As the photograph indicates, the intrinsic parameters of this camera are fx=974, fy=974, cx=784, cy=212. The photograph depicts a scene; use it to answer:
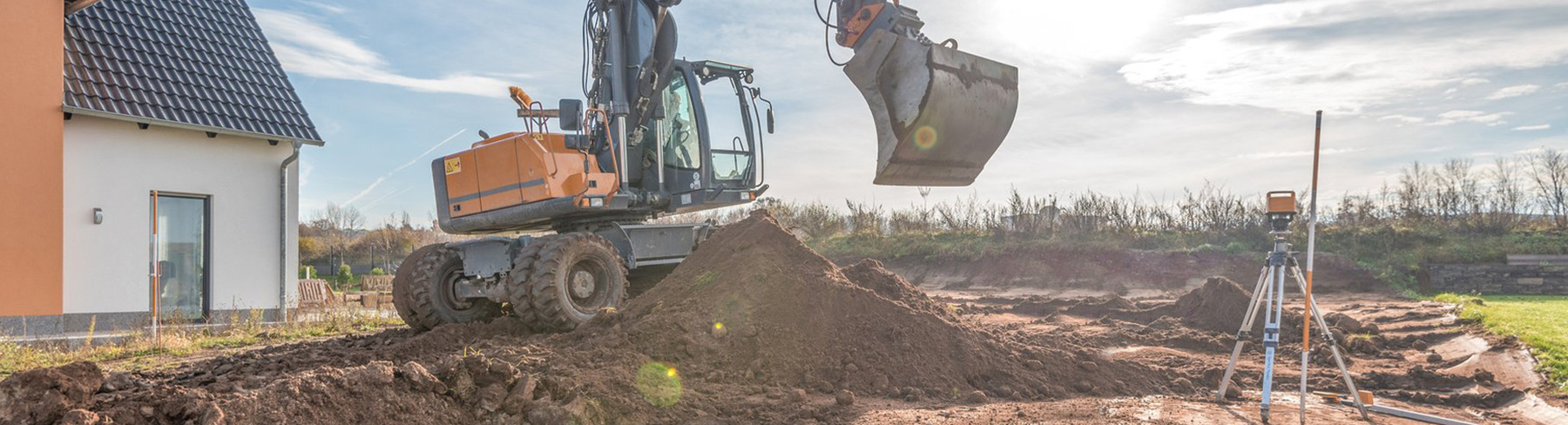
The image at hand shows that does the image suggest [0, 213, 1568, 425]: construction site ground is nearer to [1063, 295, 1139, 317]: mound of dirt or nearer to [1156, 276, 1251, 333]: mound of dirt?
[1156, 276, 1251, 333]: mound of dirt

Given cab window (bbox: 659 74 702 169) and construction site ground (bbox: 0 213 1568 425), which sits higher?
cab window (bbox: 659 74 702 169)

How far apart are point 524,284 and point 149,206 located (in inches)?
268

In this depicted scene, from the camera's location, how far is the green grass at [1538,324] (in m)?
7.99

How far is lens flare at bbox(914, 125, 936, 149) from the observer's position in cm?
729

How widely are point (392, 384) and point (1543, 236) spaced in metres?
22.4

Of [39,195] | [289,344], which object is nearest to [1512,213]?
[289,344]

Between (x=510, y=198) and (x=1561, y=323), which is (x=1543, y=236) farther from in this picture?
(x=510, y=198)

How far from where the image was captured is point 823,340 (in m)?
7.06

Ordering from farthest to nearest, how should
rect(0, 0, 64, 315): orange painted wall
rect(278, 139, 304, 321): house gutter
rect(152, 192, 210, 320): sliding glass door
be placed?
rect(278, 139, 304, 321): house gutter → rect(152, 192, 210, 320): sliding glass door → rect(0, 0, 64, 315): orange painted wall

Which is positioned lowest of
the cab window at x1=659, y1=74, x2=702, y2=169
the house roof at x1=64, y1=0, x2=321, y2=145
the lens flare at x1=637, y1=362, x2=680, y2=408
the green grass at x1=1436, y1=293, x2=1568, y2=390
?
the green grass at x1=1436, y1=293, x2=1568, y2=390

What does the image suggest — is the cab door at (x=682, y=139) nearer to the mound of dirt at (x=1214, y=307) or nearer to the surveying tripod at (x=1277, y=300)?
the surveying tripod at (x=1277, y=300)

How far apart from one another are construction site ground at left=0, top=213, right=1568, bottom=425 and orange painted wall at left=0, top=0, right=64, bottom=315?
10.3 feet

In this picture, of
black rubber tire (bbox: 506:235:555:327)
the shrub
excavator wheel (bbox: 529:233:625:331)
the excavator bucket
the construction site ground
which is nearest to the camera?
the construction site ground

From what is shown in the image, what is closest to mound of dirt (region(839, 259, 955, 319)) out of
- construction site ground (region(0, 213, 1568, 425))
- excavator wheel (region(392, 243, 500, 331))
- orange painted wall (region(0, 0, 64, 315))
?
construction site ground (region(0, 213, 1568, 425))
